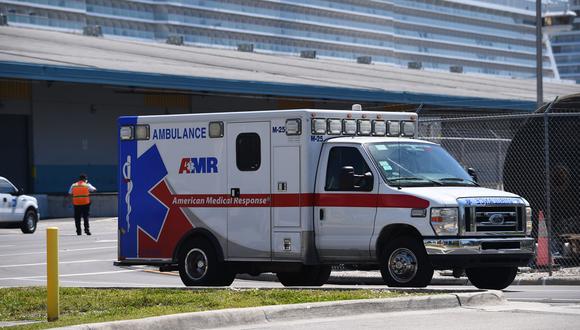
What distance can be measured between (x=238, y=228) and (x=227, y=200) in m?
0.43

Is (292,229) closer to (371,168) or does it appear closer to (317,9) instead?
(371,168)

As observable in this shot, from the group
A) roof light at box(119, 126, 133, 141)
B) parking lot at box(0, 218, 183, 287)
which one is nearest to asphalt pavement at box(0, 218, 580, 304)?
parking lot at box(0, 218, 183, 287)

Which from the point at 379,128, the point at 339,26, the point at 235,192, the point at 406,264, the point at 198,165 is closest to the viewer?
the point at 406,264

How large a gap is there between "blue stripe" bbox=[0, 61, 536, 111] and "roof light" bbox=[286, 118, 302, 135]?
19609 mm

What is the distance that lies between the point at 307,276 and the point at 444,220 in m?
2.96

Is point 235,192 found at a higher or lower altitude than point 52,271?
higher

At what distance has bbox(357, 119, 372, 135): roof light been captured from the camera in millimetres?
17047

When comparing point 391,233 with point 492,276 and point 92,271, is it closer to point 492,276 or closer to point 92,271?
point 492,276

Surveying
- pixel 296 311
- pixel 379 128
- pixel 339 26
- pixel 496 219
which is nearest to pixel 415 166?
pixel 379 128

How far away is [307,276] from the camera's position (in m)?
17.7

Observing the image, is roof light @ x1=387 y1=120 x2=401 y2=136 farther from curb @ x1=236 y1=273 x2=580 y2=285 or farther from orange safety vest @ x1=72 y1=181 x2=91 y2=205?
orange safety vest @ x1=72 y1=181 x2=91 y2=205

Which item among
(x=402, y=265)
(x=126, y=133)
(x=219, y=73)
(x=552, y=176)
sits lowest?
(x=402, y=265)

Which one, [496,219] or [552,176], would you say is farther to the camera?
→ [552,176]

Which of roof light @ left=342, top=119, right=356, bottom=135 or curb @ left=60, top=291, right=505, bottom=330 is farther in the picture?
roof light @ left=342, top=119, right=356, bottom=135
